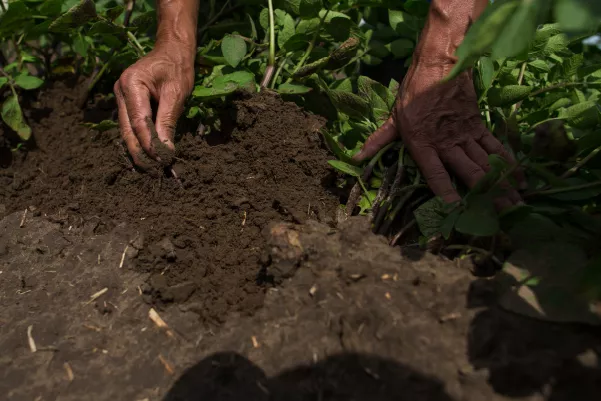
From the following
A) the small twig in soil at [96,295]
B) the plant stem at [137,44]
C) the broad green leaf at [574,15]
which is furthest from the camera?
the plant stem at [137,44]

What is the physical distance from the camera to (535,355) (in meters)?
1.04

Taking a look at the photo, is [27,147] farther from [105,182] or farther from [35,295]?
[35,295]

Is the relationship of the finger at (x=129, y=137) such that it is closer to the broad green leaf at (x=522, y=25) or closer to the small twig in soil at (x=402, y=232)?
the small twig in soil at (x=402, y=232)

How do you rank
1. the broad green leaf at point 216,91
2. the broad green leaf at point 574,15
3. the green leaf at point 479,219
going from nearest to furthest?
1. the broad green leaf at point 574,15
2. the green leaf at point 479,219
3. the broad green leaf at point 216,91

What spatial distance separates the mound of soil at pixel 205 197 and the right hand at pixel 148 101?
0.08 metres

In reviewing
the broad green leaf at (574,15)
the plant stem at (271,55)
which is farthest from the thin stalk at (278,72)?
the broad green leaf at (574,15)

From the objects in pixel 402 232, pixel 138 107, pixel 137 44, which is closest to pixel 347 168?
pixel 402 232

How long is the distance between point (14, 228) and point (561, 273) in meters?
1.80

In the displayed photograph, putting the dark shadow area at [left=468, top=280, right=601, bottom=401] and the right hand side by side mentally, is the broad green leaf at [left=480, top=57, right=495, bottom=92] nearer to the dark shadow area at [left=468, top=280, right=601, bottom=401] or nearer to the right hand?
the dark shadow area at [left=468, top=280, right=601, bottom=401]

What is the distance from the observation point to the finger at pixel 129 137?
173 centimetres

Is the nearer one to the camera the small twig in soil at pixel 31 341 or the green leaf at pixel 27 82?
the small twig in soil at pixel 31 341

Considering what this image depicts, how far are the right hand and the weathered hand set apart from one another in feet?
2.30

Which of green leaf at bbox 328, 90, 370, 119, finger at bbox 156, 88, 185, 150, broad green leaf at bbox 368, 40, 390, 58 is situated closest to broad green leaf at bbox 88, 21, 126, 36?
finger at bbox 156, 88, 185, 150

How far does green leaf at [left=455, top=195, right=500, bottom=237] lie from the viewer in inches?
44.7
